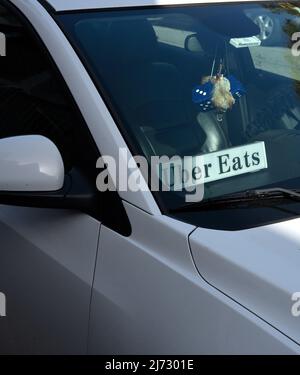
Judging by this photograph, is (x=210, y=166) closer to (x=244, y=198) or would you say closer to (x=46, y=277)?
(x=244, y=198)

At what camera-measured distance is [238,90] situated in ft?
6.73

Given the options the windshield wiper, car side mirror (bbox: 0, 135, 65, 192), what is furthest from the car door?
the windshield wiper

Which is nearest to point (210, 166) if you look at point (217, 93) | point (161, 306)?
point (217, 93)

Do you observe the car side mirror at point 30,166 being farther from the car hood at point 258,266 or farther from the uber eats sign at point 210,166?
the car hood at point 258,266

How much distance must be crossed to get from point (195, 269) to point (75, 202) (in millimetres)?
405

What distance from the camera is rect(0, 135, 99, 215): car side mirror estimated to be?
1.71m

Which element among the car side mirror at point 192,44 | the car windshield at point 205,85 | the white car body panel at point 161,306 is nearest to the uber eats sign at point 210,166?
the car windshield at point 205,85

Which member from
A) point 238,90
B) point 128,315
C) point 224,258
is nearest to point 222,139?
point 238,90

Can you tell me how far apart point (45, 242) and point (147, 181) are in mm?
390

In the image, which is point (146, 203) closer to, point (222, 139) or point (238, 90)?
point (222, 139)

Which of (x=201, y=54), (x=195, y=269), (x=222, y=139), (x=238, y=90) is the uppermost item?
(x=201, y=54)

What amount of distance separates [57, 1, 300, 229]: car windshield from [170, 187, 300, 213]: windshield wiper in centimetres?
2

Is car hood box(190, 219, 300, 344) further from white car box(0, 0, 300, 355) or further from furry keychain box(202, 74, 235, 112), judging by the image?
furry keychain box(202, 74, 235, 112)

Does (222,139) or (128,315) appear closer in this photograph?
(128,315)
